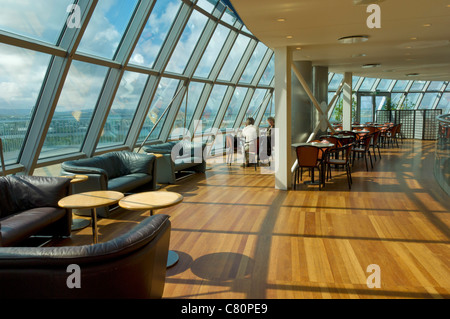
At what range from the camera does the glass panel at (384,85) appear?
20.0m

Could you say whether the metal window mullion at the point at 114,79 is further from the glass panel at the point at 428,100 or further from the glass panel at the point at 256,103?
the glass panel at the point at 428,100

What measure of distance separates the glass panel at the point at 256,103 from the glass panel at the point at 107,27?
8141 mm

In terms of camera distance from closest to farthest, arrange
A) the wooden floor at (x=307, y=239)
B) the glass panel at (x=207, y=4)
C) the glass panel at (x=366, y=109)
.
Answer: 1. the wooden floor at (x=307, y=239)
2. the glass panel at (x=207, y=4)
3. the glass panel at (x=366, y=109)

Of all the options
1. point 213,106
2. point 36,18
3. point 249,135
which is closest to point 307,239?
point 36,18

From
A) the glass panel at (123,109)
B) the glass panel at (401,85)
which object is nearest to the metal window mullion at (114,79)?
the glass panel at (123,109)

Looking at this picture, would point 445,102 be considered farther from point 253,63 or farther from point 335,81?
point 253,63

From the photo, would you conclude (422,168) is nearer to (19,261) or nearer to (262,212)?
(262,212)

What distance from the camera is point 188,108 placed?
1013cm

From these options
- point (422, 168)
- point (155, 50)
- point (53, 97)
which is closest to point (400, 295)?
point (53, 97)

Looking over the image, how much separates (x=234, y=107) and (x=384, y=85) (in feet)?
38.7

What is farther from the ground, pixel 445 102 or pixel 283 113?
pixel 445 102

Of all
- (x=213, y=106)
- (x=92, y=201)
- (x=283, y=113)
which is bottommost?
(x=92, y=201)

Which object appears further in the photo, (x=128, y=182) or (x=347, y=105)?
(x=347, y=105)

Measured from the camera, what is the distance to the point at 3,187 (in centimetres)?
412
